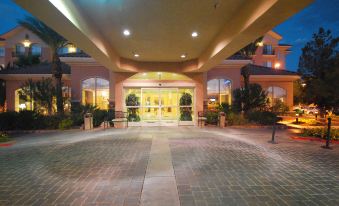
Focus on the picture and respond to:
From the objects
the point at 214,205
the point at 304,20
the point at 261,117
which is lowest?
the point at 214,205

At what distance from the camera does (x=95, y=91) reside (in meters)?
18.2

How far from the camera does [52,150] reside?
8.50m

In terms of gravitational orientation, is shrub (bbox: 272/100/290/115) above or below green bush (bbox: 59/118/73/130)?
above

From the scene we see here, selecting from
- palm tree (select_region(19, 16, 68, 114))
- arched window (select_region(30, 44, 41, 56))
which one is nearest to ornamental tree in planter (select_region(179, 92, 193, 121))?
palm tree (select_region(19, 16, 68, 114))

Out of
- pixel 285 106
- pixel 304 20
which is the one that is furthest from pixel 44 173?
pixel 304 20

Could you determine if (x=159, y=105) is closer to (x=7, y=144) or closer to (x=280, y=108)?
(x=7, y=144)

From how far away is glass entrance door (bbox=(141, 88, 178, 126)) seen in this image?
52.8 ft

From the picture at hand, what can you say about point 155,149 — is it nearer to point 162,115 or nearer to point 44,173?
point 44,173

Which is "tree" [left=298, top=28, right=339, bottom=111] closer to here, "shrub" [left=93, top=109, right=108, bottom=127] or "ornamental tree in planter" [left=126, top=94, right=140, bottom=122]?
"ornamental tree in planter" [left=126, top=94, right=140, bottom=122]

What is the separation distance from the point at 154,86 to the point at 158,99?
1003mm

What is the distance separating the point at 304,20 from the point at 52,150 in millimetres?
206811

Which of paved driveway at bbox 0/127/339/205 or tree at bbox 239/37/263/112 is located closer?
paved driveway at bbox 0/127/339/205

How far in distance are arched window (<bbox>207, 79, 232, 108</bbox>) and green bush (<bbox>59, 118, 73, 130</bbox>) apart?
10915 millimetres

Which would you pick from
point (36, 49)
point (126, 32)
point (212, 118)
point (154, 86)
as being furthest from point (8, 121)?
point (36, 49)
